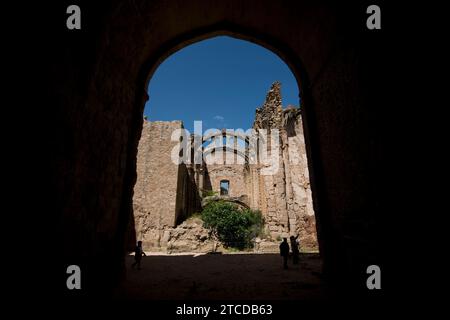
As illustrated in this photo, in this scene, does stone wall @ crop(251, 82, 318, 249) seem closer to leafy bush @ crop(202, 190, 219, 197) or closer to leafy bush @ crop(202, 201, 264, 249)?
leafy bush @ crop(202, 201, 264, 249)

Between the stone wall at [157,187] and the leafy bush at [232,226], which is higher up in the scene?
the stone wall at [157,187]

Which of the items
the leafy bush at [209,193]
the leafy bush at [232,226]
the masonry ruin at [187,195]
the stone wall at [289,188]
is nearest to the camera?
the stone wall at [289,188]

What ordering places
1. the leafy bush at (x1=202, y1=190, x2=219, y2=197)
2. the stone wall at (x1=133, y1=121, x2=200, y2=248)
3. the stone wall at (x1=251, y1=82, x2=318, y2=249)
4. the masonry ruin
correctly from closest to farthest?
1. the stone wall at (x1=251, y1=82, x2=318, y2=249)
2. the masonry ruin
3. the stone wall at (x1=133, y1=121, x2=200, y2=248)
4. the leafy bush at (x1=202, y1=190, x2=219, y2=197)

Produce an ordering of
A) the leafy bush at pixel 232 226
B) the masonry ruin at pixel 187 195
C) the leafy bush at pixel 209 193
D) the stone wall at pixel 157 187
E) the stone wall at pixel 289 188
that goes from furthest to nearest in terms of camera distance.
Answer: the leafy bush at pixel 209 193 → the leafy bush at pixel 232 226 → the stone wall at pixel 157 187 → the masonry ruin at pixel 187 195 → the stone wall at pixel 289 188

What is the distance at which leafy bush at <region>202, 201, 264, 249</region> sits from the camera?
1392 cm

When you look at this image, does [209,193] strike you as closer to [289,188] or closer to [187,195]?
[187,195]

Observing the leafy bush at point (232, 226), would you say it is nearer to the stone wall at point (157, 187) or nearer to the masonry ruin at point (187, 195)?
the masonry ruin at point (187, 195)

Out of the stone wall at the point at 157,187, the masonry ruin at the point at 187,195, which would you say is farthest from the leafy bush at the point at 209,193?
the stone wall at the point at 157,187

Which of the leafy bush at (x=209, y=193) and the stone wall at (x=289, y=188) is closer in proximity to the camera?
the stone wall at (x=289, y=188)

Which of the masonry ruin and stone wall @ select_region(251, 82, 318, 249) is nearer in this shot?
stone wall @ select_region(251, 82, 318, 249)

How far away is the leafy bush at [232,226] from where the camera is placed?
1392cm

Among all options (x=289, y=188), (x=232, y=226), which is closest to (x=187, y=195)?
(x=232, y=226)

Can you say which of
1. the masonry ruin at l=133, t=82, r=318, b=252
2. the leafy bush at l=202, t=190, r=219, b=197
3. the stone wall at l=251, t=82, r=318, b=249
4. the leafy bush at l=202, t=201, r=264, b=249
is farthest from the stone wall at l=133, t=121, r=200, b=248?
the leafy bush at l=202, t=190, r=219, b=197
